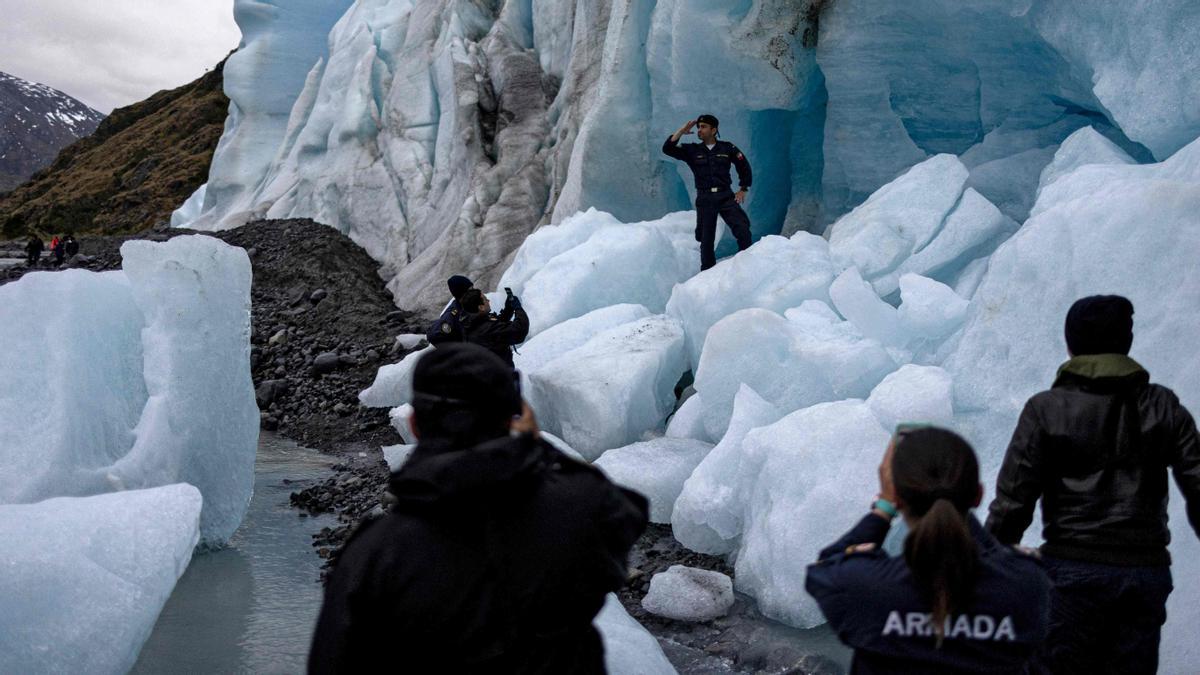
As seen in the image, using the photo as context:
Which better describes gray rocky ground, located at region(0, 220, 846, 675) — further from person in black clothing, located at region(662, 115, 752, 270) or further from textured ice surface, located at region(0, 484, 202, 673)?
person in black clothing, located at region(662, 115, 752, 270)

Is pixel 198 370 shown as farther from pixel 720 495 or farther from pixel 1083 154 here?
pixel 1083 154

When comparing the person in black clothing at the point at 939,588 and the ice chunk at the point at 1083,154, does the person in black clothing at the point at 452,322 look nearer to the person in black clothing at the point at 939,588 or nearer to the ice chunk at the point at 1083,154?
the ice chunk at the point at 1083,154

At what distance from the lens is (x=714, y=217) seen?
8.12m

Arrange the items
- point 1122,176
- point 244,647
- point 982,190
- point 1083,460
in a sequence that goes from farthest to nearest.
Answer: point 982,190, point 1122,176, point 244,647, point 1083,460

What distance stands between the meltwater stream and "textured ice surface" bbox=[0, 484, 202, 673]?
24.2 inches

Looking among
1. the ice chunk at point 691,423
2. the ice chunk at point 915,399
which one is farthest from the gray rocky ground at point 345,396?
the ice chunk at point 915,399

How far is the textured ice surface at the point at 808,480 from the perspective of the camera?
4395 mm

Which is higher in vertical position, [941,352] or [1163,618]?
[941,352]

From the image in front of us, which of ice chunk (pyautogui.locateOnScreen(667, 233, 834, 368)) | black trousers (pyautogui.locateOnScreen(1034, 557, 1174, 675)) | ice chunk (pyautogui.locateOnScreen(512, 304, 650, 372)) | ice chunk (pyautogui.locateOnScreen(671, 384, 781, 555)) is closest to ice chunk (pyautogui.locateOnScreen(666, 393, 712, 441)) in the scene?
ice chunk (pyautogui.locateOnScreen(667, 233, 834, 368))

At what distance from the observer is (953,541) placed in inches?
56.9

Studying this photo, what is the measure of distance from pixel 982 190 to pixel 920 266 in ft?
3.87

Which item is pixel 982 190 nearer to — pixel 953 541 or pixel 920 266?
pixel 920 266

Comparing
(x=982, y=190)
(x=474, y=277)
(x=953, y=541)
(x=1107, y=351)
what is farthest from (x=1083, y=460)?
(x=474, y=277)

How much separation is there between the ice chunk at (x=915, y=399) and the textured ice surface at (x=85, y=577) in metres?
3.11
